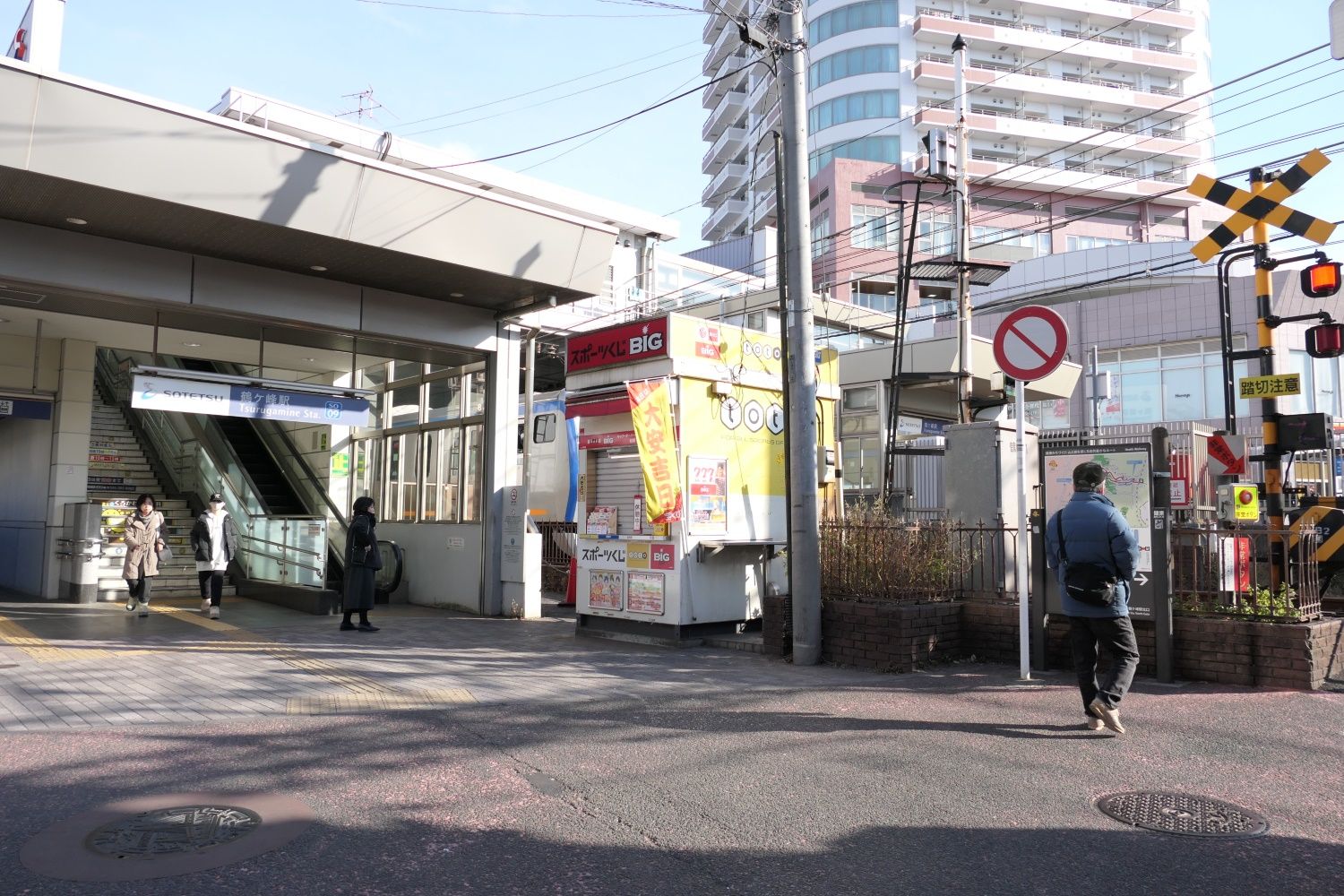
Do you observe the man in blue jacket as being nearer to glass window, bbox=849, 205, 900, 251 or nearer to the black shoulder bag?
the black shoulder bag

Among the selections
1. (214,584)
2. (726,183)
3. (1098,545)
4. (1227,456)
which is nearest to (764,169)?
(726,183)

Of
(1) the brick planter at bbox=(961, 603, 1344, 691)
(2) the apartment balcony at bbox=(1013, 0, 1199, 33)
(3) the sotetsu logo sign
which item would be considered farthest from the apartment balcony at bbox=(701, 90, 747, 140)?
(1) the brick planter at bbox=(961, 603, 1344, 691)

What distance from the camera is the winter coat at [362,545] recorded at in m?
11.6

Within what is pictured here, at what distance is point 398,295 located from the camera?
43.5ft

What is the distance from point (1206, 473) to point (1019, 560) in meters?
9.04


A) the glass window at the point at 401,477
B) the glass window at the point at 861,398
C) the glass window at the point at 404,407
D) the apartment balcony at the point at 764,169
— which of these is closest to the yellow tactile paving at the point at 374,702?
the glass window at the point at 401,477

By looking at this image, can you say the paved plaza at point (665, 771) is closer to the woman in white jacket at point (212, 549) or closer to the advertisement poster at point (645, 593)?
the advertisement poster at point (645, 593)

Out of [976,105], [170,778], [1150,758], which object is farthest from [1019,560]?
[976,105]

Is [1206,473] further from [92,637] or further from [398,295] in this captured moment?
[92,637]

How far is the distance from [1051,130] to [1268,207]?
56367mm

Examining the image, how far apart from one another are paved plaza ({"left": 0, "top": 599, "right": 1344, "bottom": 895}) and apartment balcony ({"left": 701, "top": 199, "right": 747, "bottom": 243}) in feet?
218

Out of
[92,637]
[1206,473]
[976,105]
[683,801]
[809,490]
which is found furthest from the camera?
[976,105]

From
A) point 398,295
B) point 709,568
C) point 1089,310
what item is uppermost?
point 1089,310

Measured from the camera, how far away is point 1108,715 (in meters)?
6.08
